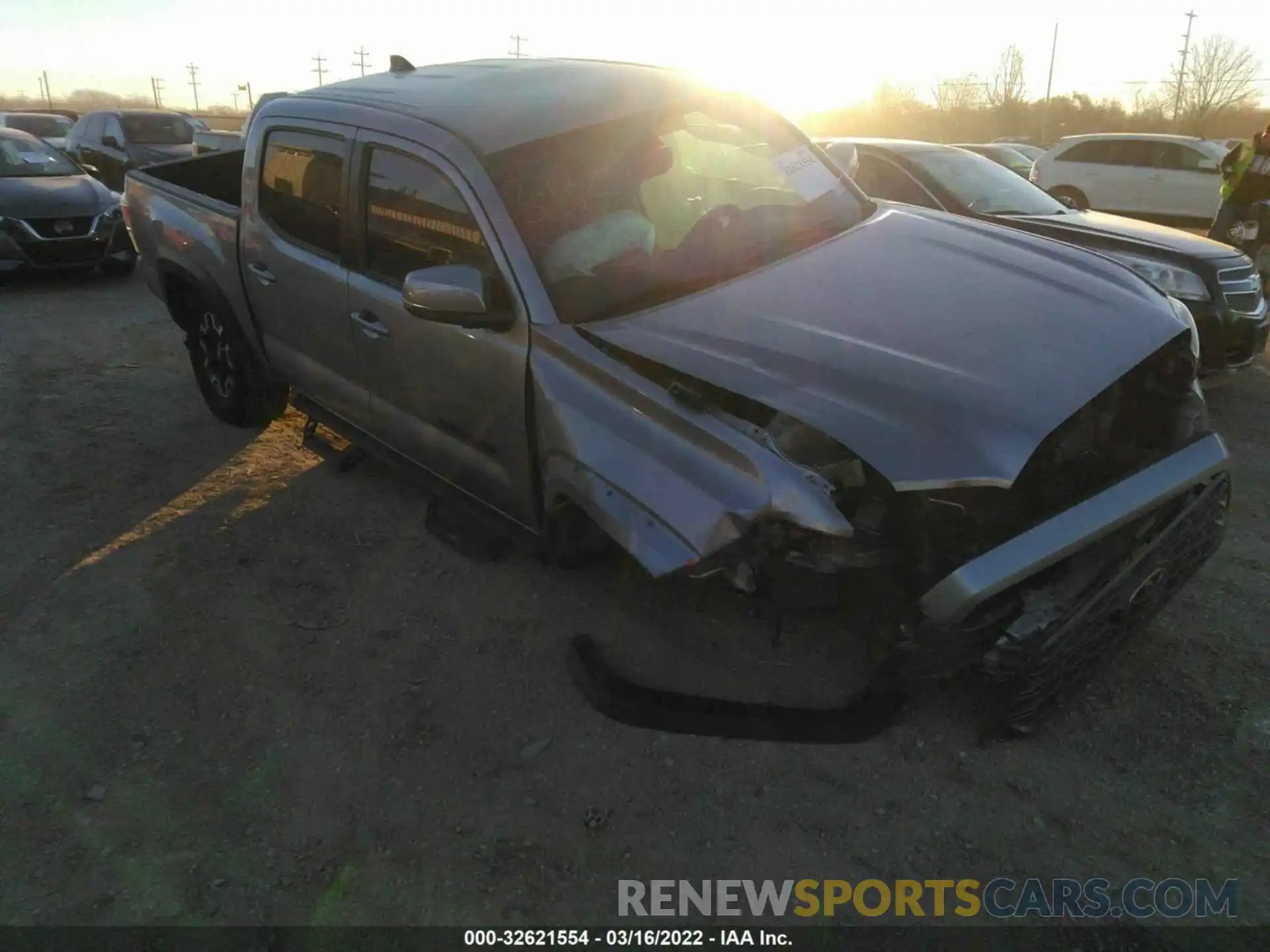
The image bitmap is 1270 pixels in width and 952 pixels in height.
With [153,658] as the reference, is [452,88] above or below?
above

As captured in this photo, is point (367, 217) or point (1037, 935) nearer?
point (1037, 935)

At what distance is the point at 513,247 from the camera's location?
9.79 feet

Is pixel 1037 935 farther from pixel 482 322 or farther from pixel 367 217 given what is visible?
pixel 367 217

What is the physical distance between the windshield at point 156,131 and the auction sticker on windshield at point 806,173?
14.6m

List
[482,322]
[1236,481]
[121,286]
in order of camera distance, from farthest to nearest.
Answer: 1. [121,286]
2. [1236,481]
3. [482,322]

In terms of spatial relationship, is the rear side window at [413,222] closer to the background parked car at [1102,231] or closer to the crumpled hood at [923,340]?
the crumpled hood at [923,340]

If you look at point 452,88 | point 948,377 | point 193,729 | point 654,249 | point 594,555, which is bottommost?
point 193,729

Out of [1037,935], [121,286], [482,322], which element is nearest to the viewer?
[1037,935]

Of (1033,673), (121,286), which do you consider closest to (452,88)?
(1033,673)

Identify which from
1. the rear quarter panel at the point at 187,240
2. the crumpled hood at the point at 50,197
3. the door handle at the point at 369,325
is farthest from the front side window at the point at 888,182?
the crumpled hood at the point at 50,197

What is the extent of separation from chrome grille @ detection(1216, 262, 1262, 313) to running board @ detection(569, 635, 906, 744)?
4.06 metres

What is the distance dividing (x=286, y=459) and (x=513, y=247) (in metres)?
2.65

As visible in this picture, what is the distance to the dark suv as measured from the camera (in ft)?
48.6

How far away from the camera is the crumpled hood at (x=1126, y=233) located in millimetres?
5555
